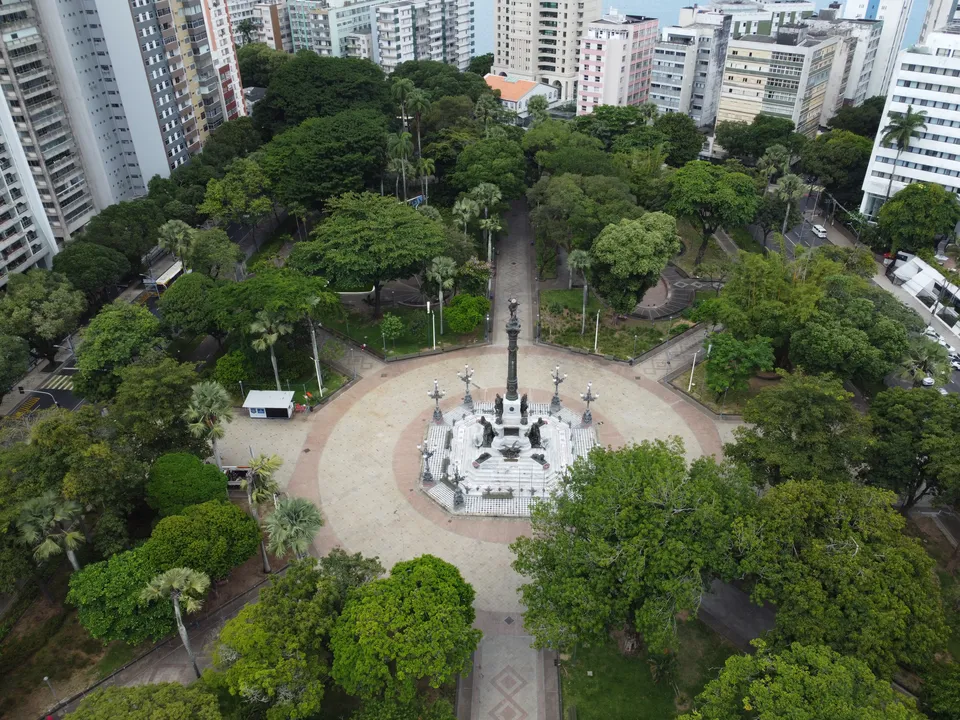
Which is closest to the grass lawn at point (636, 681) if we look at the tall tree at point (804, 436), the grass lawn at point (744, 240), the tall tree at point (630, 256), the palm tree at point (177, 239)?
the tall tree at point (804, 436)

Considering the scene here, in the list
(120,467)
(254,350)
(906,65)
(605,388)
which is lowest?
(605,388)

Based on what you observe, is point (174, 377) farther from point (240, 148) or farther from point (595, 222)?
point (240, 148)

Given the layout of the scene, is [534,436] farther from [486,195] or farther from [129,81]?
[129,81]

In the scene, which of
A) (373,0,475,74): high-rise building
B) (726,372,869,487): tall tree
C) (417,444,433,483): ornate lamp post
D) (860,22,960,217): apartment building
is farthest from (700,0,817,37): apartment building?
(417,444,433,483): ornate lamp post

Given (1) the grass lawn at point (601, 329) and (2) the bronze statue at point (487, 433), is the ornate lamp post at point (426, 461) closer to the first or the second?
(2) the bronze statue at point (487, 433)

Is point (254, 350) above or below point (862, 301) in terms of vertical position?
below

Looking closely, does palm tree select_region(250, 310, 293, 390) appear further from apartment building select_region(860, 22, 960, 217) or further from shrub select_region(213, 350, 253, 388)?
apartment building select_region(860, 22, 960, 217)

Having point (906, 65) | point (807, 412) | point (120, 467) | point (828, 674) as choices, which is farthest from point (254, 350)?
point (906, 65)

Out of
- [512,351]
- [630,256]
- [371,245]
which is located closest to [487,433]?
[512,351]
